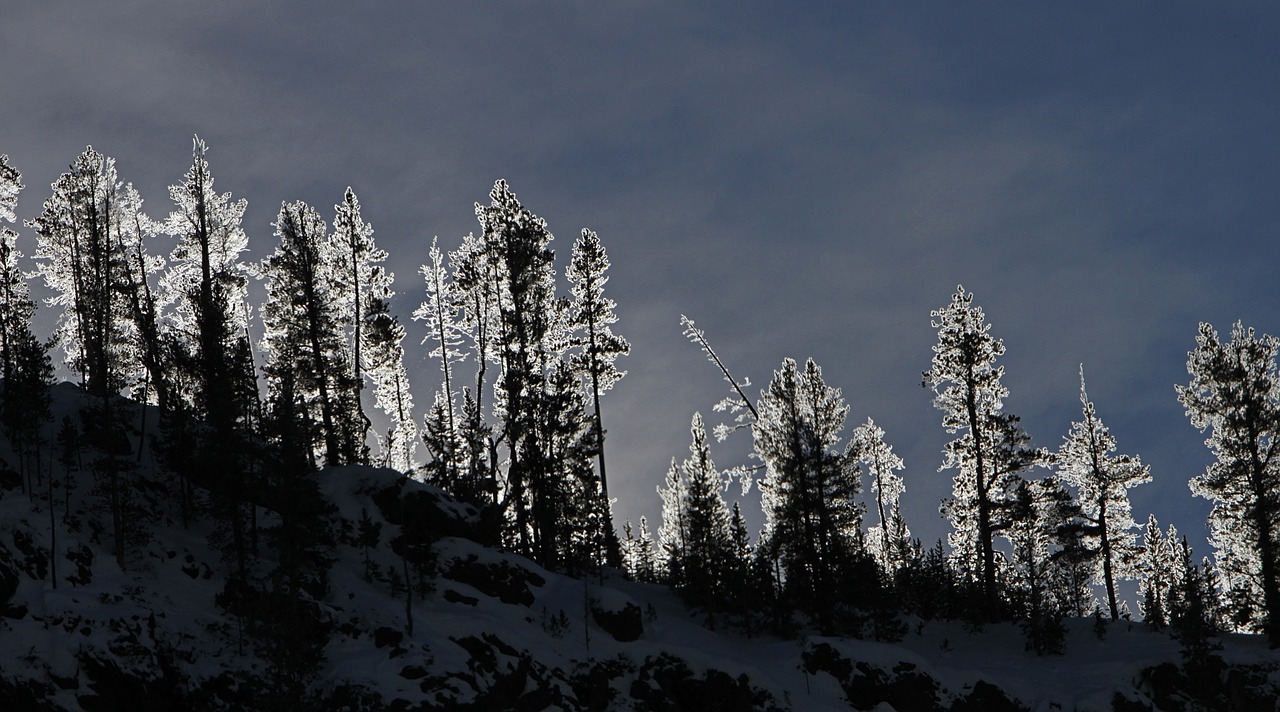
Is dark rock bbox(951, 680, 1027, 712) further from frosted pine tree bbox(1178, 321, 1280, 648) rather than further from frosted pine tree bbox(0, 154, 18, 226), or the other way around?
frosted pine tree bbox(0, 154, 18, 226)

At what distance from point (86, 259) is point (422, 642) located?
1146 inches

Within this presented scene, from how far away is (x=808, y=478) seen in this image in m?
37.5

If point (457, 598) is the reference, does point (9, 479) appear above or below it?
above

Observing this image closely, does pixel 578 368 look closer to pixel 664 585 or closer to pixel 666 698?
pixel 664 585

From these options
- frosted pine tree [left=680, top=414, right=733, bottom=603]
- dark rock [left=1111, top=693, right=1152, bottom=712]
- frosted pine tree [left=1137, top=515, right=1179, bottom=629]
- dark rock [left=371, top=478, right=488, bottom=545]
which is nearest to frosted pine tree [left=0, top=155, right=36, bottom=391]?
dark rock [left=371, top=478, right=488, bottom=545]

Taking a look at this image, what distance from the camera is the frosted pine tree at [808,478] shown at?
1458 inches

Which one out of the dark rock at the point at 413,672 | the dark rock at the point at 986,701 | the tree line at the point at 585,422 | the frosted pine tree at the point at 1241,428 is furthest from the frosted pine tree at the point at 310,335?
the frosted pine tree at the point at 1241,428

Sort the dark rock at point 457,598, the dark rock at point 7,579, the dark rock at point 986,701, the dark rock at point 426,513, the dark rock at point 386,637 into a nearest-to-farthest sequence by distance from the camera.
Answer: the dark rock at point 7,579
the dark rock at point 386,637
the dark rock at point 457,598
the dark rock at point 986,701
the dark rock at point 426,513

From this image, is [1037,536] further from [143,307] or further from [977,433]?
[143,307]

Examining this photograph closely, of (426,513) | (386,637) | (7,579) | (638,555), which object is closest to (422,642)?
(386,637)

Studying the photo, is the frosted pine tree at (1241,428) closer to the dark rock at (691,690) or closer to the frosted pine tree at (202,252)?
the dark rock at (691,690)

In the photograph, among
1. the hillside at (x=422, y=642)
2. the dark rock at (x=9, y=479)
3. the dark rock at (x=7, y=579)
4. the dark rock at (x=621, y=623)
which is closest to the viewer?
the dark rock at (x=7, y=579)

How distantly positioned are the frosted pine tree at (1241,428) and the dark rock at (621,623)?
2290cm

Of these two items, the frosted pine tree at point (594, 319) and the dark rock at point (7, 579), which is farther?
the frosted pine tree at point (594, 319)
